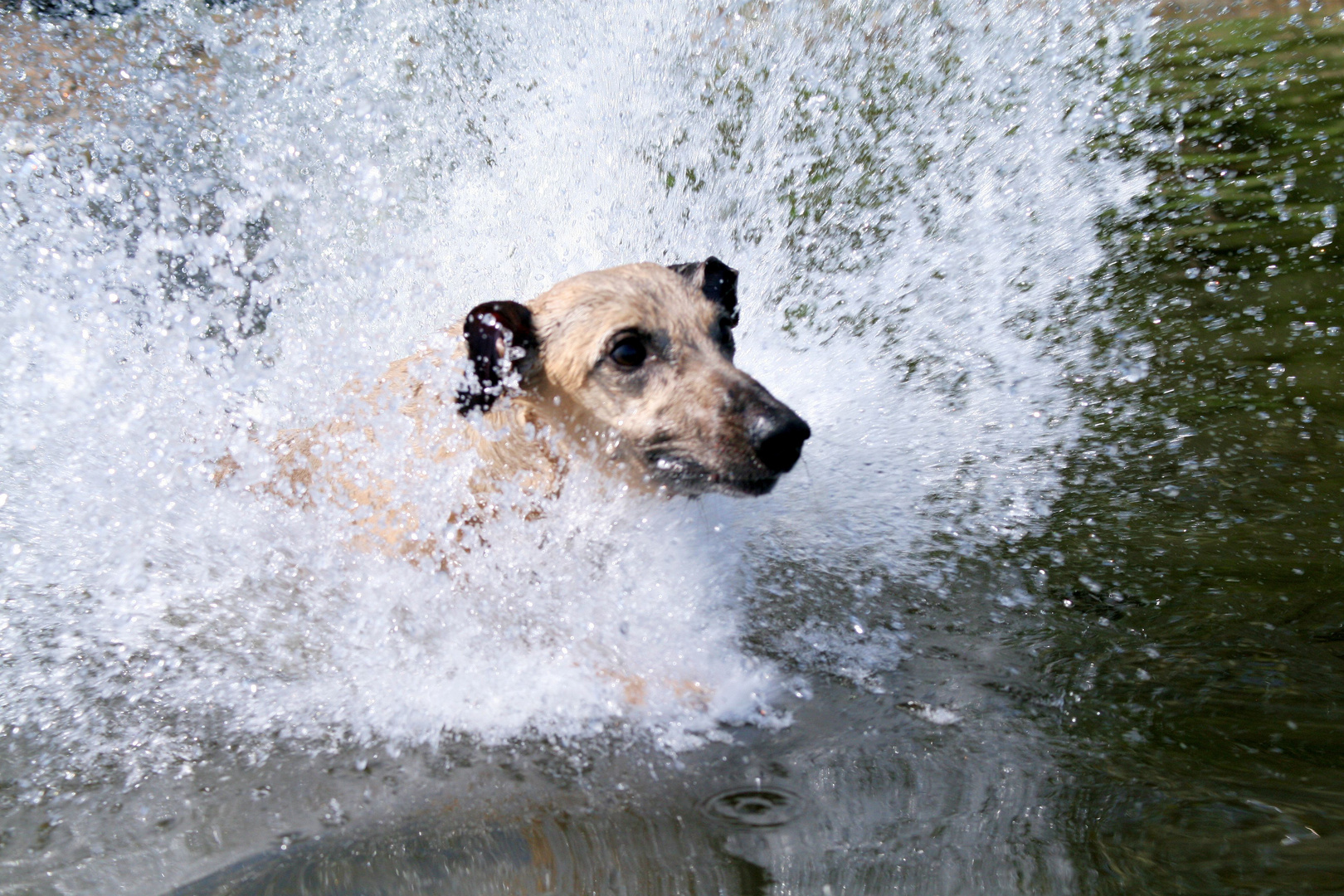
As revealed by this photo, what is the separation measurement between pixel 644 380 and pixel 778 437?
58 cm

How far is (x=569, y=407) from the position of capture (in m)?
3.51

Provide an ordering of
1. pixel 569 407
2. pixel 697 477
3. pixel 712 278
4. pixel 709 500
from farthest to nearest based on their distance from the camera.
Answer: pixel 709 500
pixel 712 278
pixel 569 407
pixel 697 477

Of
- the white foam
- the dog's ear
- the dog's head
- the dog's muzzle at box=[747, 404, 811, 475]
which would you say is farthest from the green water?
the dog's ear

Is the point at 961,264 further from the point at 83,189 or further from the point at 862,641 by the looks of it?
the point at 83,189

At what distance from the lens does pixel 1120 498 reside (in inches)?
156

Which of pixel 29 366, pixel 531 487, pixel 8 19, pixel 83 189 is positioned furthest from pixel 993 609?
pixel 8 19

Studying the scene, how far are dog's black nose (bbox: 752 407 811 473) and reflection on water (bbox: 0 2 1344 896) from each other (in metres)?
0.68

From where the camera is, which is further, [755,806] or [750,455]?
[750,455]

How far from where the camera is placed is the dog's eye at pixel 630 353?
3.38 m

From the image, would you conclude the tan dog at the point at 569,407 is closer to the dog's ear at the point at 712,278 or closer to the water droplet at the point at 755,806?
the dog's ear at the point at 712,278

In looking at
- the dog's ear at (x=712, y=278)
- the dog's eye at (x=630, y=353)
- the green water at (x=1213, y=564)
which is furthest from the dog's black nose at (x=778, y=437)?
the green water at (x=1213, y=564)

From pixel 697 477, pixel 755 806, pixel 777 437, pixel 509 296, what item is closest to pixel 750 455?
pixel 777 437

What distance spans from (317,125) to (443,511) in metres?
5.17

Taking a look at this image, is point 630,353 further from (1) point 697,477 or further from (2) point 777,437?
(2) point 777,437
